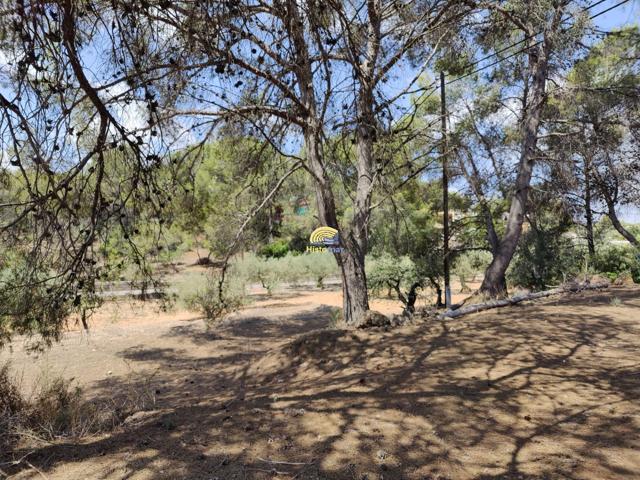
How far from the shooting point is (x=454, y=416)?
4.04m

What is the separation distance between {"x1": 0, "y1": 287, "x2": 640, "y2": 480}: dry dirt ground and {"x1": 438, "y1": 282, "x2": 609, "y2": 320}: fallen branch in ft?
4.17

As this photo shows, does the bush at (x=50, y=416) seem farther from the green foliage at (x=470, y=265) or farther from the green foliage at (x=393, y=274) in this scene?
the green foliage at (x=470, y=265)

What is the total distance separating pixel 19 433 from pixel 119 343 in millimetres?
7628

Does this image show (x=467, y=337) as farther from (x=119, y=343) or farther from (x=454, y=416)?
(x=119, y=343)

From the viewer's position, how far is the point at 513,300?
34.6 ft

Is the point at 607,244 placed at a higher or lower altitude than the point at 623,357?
higher

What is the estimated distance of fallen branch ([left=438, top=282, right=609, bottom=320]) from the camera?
966 cm

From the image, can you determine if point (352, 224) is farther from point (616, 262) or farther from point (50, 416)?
point (616, 262)

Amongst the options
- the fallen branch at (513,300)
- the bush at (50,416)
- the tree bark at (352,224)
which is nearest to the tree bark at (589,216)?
the fallen branch at (513,300)

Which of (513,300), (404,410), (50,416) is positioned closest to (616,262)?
(513,300)

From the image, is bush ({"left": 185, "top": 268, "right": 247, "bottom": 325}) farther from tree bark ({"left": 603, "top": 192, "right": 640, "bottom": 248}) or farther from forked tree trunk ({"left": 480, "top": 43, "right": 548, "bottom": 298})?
tree bark ({"left": 603, "top": 192, "right": 640, "bottom": 248})

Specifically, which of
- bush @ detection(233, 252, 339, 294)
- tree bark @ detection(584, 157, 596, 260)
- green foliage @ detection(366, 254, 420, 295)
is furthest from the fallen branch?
bush @ detection(233, 252, 339, 294)

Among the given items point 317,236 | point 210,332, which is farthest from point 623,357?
point 210,332

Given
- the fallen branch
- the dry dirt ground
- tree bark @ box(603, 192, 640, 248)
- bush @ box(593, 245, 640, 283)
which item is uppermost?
tree bark @ box(603, 192, 640, 248)
